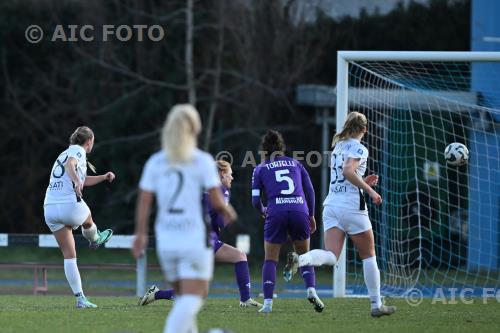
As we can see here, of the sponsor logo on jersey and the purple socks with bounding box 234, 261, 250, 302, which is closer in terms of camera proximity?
the sponsor logo on jersey

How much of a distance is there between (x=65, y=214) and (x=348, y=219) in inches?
128

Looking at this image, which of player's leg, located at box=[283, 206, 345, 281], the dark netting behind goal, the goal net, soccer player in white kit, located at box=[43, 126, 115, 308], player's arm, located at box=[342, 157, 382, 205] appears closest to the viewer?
player's arm, located at box=[342, 157, 382, 205]

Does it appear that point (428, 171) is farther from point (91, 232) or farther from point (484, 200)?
point (91, 232)

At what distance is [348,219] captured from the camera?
1077 cm

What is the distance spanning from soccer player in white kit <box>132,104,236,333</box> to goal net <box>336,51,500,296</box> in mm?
7613

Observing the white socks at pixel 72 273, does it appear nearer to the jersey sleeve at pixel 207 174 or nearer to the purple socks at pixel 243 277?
the purple socks at pixel 243 277

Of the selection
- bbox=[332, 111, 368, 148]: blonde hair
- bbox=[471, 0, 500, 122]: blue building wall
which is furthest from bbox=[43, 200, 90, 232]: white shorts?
bbox=[471, 0, 500, 122]: blue building wall

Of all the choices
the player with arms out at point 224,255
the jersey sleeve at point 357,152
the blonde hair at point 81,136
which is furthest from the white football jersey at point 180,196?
the blonde hair at point 81,136

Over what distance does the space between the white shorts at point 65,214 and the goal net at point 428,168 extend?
435 cm

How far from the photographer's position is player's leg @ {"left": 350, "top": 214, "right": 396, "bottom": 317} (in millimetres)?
10789

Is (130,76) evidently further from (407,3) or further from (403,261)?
(403,261)

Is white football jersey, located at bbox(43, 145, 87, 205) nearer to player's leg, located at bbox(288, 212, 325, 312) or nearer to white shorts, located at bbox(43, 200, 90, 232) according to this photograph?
white shorts, located at bbox(43, 200, 90, 232)

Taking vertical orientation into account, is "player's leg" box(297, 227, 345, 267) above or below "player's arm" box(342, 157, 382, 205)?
below

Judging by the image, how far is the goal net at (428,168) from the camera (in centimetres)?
1645
